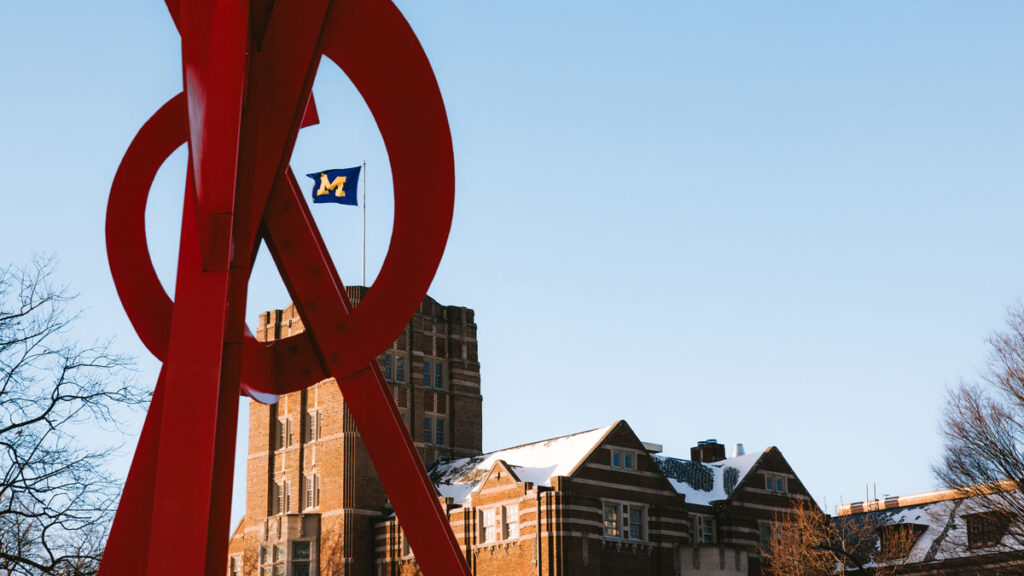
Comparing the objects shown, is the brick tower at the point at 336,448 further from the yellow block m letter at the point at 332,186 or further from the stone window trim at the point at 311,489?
the yellow block m letter at the point at 332,186

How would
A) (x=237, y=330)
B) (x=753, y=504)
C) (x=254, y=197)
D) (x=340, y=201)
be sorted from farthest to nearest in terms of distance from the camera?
(x=753, y=504), (x=340, y=201), (x=254, y=197), (x=237, y=330)

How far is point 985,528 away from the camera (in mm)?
45219

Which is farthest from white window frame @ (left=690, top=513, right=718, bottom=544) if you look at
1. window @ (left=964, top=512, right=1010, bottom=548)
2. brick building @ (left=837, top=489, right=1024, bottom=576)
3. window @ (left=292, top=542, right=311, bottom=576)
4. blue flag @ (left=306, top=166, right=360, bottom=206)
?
blue flag @ (left=306, top=166, right=360, bottom=206)

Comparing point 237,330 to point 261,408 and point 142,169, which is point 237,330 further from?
point 261,408

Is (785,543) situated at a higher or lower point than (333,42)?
lower

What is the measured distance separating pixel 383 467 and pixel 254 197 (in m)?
3.51

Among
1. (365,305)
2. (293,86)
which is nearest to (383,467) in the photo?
(365,305)

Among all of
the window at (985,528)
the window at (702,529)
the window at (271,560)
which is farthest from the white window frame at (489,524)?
the window at (985,528)

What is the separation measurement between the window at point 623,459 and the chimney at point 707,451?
1139cm

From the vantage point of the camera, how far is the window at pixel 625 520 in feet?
176

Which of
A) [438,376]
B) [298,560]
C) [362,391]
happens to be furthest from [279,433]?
[362,391]

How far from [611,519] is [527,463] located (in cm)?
516

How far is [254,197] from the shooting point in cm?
1232

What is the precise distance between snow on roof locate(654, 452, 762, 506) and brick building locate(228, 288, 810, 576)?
0.28 feet
